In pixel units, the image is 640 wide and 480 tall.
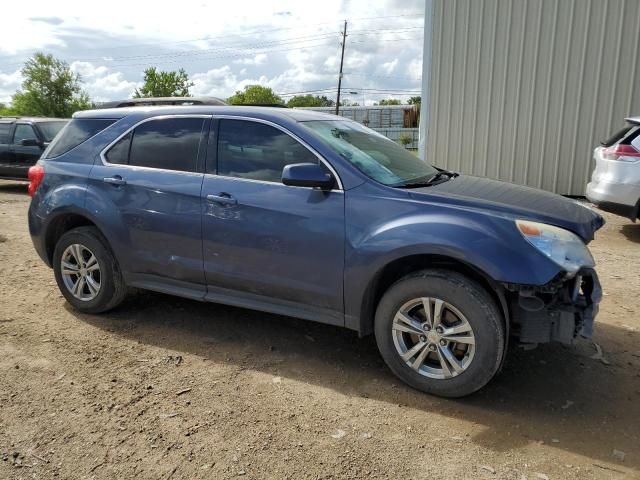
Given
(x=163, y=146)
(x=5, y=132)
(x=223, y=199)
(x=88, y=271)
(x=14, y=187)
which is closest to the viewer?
(x=223, y=199)

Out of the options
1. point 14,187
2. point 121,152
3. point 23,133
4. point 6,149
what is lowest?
point 14,187

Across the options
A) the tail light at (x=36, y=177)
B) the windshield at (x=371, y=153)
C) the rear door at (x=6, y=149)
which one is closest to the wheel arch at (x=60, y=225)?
the tail light at (x=36, y=177)

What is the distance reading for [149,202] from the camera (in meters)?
4.16

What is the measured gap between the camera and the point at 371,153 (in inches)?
154

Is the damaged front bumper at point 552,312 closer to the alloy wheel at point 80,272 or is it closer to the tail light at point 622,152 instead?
the alloy wheel at point 80,272

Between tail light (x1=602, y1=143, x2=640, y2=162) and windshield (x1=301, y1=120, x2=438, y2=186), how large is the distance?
4.22 metres

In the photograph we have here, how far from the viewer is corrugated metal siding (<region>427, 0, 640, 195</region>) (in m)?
9.80

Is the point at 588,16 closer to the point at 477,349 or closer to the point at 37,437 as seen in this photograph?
the point at 477,349

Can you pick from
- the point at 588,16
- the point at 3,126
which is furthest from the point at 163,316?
the point at 3,126

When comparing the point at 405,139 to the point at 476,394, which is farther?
the point at 405,139

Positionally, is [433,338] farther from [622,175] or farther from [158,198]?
[622,175]

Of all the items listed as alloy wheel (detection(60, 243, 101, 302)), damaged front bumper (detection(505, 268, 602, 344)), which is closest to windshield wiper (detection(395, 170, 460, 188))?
damaged front bumper (detection(505, 268, 602, 344))

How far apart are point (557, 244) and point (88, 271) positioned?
3637mm

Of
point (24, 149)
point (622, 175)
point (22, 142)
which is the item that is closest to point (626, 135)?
point (622, 175)
